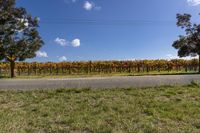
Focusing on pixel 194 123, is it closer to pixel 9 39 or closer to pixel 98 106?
pixel 98 106

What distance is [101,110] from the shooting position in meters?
9.19

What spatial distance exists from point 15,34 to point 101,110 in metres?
35.1

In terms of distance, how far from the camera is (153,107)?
952 cm

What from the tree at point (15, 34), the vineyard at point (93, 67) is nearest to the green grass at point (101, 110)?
the tree at point (15, 34)

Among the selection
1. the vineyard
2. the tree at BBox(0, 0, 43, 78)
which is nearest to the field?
the vineyard

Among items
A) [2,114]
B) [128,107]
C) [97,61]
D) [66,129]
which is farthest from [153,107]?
[97,61]

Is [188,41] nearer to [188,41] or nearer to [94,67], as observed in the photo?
[188,41]

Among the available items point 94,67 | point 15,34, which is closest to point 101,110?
point 15,34

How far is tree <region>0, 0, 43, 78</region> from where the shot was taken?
4146 cm

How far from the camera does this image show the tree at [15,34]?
41463 millimetres

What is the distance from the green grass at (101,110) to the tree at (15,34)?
102ft

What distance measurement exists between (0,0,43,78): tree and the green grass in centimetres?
3103

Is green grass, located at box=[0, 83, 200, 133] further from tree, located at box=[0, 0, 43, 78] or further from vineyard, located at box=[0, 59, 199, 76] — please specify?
vineyard, located at box=[0, 59, 199, 76]

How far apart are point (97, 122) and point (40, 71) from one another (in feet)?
190
